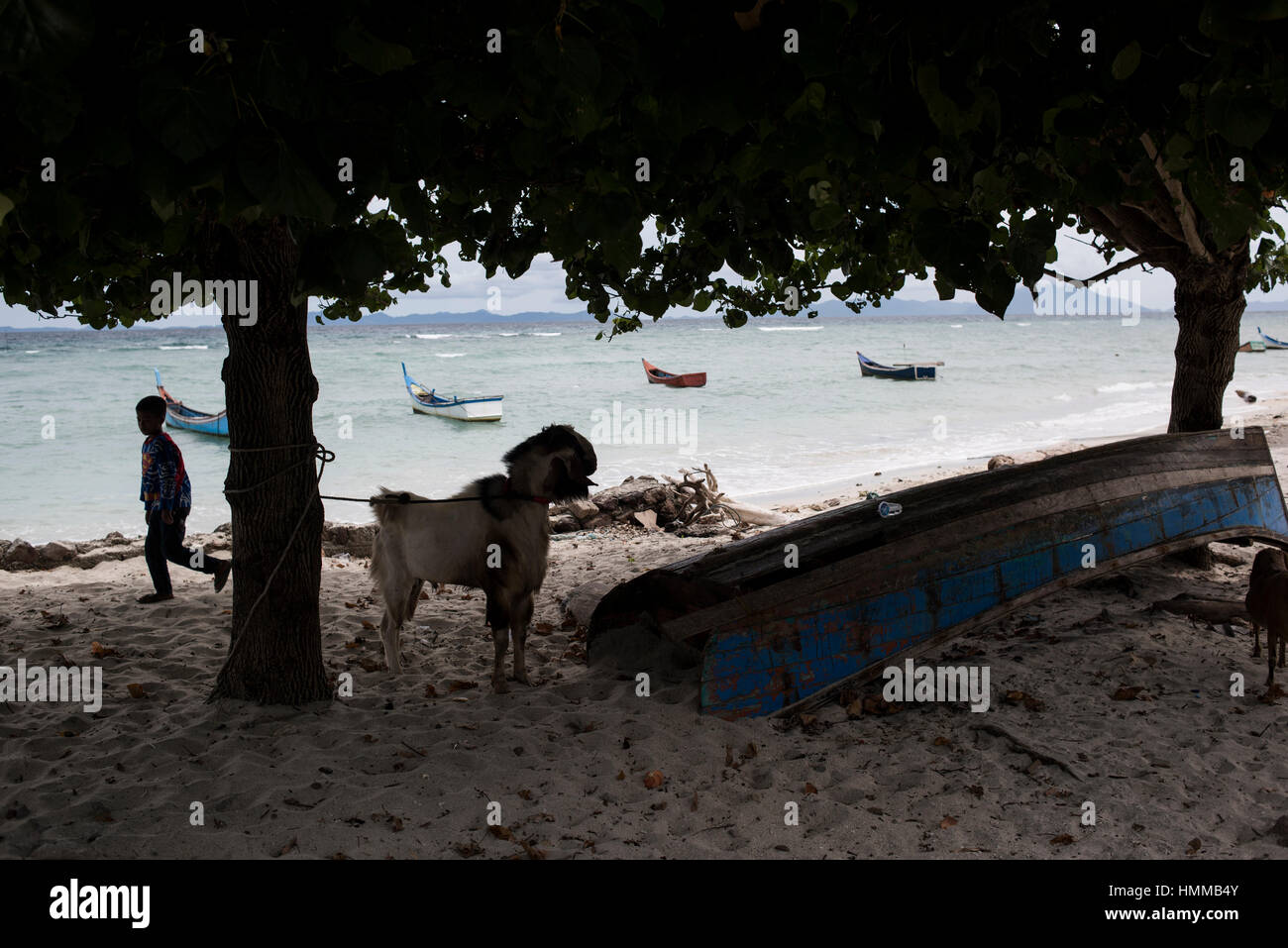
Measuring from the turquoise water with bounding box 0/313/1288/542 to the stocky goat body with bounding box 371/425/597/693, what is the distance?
1071 cm

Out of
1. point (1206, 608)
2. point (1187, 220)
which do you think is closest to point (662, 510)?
point (1206, 608)

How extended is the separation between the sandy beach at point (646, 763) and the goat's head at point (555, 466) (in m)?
1.35

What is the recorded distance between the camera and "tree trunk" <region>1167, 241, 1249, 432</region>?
24.8 ft

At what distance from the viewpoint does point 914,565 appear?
5.56 m

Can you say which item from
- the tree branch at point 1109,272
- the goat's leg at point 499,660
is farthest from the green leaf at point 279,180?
the tree branch at point 1109,272

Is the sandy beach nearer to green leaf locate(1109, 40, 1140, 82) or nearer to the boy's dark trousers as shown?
the boy's dark trousers

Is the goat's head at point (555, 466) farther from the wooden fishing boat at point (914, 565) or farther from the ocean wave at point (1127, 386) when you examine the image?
the ocean wave at point (1127, 386)

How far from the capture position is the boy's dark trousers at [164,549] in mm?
7961

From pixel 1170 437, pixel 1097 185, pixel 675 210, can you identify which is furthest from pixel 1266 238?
pixel 1097 185

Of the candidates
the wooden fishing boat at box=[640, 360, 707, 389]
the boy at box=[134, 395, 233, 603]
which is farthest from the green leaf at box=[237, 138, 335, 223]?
the wooden fishing boat at box=[640, 360, 707, 389]

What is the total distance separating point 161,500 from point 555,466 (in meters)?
4.54

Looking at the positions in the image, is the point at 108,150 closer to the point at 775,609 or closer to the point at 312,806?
the point at 312,806

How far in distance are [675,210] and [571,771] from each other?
13.0ft

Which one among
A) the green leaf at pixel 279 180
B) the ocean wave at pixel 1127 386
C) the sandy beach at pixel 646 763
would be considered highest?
the green leaf at pixel 279 180
